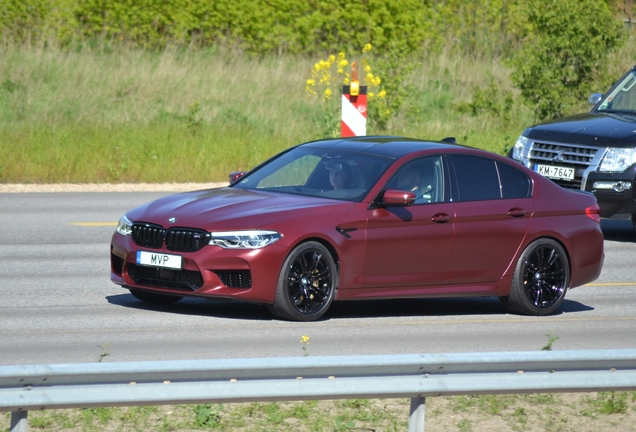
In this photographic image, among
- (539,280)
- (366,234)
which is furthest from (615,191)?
(366,234)

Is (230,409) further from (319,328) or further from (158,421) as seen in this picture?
(319,328)

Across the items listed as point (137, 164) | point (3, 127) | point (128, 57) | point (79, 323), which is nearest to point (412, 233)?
point (79, 323)

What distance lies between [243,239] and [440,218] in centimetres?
181

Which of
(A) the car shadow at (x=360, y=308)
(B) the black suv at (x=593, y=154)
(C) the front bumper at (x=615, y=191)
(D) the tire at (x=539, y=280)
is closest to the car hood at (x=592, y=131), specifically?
(B) the black suv at (x=593, y=154)

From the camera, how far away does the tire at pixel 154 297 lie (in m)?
10.7

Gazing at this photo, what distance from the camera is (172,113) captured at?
95.2 ft

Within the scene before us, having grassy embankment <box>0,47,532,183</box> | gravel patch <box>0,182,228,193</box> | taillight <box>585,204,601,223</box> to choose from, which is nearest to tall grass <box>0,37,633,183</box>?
grassy embankment <box>0,47,532,183</box>

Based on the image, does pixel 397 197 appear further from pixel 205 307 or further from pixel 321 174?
pixel 205 307

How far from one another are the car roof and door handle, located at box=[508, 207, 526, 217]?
77 centimetres

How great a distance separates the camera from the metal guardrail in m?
5.26

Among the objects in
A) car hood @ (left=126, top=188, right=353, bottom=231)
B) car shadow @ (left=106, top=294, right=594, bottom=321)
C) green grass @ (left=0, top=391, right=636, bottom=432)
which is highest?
car hood @ (left=126, top=188, right=353, bottom=231)

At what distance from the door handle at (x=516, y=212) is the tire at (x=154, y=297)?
9.62 ft

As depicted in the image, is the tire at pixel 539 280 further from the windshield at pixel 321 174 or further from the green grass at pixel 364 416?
the green grass at pixel 364 416

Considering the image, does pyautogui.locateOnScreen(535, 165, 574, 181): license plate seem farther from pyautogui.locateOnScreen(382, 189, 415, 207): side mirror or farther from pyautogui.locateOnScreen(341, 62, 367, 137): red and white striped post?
pyautogui.locateOnScreen(382, 189, 415, 207): side mirror
